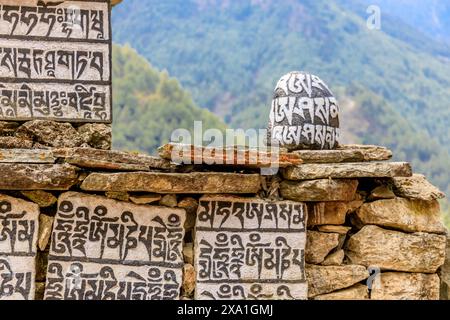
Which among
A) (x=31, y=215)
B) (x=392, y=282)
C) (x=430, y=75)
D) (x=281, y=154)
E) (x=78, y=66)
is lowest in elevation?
(x=392, y=282)

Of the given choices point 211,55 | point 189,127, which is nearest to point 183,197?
point 189,127

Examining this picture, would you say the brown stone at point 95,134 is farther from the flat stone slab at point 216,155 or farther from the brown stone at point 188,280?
the brown stone at point 188,280

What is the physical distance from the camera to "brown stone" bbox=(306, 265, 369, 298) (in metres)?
5.74

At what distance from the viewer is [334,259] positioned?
5.80 m

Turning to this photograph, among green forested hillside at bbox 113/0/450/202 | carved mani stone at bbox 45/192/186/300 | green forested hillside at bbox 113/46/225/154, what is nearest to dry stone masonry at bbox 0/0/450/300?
carved mani stone at bbox 45/192/186/300

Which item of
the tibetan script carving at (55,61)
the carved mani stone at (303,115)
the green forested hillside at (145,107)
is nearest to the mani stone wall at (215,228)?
the carved mani stone at (303,115)

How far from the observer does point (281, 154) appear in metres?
5.61

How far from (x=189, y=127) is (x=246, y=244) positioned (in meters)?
35.6

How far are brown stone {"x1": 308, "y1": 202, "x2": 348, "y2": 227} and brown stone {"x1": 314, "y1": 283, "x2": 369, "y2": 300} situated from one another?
49cm

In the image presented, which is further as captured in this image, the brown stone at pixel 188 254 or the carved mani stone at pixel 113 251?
the brown stone at pixel 188 254

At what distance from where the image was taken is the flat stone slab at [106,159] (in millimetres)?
5203

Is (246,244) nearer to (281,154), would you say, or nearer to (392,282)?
(281,154)

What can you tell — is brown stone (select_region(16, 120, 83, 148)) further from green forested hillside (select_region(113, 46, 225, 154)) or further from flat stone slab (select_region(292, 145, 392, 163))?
green forested hillside (select_region(113, 46, 225, 154))

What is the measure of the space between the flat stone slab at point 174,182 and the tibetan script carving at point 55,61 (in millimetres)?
706
